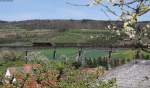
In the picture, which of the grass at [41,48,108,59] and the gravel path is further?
the grass at [41,48,108,59]

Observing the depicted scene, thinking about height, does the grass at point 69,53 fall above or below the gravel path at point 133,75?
below

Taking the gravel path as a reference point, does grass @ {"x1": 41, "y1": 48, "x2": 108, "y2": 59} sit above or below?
below

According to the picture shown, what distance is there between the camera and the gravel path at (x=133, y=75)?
50.0ft

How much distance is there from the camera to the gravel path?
15242 millimetres

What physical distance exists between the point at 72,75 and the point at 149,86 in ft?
7.35

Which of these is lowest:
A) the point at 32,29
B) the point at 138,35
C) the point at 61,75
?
the point at 32,29

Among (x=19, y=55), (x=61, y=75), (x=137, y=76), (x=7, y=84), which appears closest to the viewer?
(x=7, y=84)

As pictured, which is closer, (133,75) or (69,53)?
(133,75)

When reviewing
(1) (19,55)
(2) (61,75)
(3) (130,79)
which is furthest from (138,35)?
(1) (19,55)

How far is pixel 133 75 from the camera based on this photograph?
15703mm

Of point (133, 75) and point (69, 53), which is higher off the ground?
point (133, 75)

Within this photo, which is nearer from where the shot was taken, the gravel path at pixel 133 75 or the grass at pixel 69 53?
the gravel path at pixel 133 75

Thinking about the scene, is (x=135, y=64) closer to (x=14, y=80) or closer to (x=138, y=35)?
(x=14, y=80)

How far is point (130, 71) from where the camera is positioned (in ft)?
52.2
